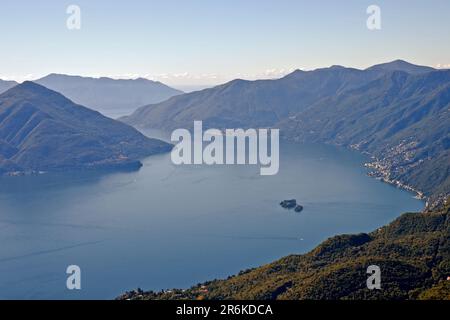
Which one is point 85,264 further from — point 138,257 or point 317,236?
point 317,236

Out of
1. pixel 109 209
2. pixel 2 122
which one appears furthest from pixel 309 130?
pixel 109 209

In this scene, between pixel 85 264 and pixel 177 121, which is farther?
pixel 177 121
